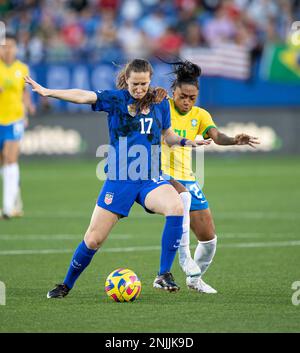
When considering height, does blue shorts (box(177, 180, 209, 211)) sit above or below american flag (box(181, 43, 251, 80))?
below

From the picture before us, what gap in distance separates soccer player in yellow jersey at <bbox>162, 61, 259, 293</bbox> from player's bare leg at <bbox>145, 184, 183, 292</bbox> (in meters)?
0.27

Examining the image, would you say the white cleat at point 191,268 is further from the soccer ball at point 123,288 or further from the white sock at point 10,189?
the white sock at point 10,189

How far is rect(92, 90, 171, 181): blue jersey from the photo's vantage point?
816 cm

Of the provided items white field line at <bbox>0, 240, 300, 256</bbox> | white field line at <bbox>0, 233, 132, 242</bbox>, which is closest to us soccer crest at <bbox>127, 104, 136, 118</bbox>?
white field line at <bbox>0, 240, 300, 256</bbox>

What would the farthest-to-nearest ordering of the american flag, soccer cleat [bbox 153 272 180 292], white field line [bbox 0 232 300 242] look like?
the american flag
white field line [bbox 0 232 300 242]
soccer cleat [bbox 153 272 180 292]

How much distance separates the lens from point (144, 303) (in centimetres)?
796

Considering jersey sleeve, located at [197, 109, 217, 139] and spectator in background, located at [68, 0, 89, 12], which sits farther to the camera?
spectator in background, located at [68, 0, 89, 12]

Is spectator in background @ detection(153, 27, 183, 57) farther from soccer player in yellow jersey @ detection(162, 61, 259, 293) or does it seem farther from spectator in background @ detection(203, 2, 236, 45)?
soccer player in yellow jersey @ detection(162, 61, 259, 293)

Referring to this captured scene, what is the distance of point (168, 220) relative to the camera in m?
8.25

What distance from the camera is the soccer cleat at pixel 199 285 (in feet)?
28.0

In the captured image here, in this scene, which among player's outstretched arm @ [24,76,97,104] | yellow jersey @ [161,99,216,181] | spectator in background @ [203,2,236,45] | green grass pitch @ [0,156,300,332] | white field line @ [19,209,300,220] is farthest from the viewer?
spectator in background @ [203,2,236,45]

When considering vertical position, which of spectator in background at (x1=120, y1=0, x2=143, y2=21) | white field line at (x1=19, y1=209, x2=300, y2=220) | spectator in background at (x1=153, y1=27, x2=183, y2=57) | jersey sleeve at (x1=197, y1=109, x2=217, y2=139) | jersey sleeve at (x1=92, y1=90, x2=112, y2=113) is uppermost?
spectator in background at (x1=120, y1=0, x2=143, y2=21)

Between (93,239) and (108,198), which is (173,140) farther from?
(93,239)

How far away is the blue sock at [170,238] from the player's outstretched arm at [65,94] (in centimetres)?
126
